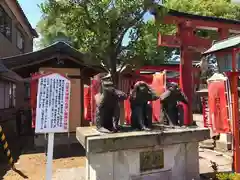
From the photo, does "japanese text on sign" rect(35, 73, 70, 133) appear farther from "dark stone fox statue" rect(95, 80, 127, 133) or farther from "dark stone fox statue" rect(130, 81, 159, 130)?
"dark stone fox statue" rect(130, 81, 159, 130)

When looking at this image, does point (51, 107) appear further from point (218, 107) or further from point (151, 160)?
point (218, 107)

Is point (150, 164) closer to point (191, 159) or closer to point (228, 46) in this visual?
point (191, 159)

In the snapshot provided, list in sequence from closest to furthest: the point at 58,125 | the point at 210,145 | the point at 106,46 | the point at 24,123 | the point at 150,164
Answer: the point at 58,125
the point at 150,164
the point at 106,46
the point at 210,145
the point at 24,123

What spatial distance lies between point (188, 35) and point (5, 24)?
402 inches

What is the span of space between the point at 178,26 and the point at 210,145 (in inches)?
199

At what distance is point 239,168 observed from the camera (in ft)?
20.0

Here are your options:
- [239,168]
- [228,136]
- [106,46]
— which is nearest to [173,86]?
[239,168]

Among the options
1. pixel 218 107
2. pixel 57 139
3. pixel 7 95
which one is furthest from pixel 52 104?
pixel 7 95

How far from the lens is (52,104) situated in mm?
4016

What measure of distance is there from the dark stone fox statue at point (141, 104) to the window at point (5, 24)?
1077 centimetres

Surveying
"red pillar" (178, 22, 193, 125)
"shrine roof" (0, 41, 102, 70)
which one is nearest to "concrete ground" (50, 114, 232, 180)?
"red pillar" (178, 22, 193, 125)

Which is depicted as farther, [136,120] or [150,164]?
[136,120]

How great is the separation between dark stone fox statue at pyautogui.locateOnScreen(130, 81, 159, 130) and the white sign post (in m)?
1.69

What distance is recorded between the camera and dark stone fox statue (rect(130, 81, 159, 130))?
534 cm
